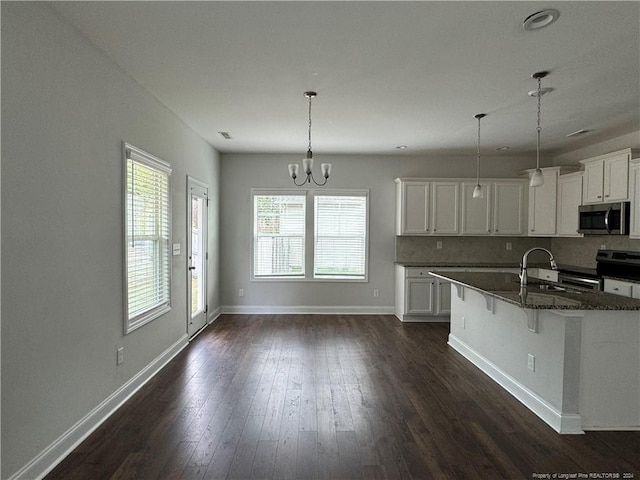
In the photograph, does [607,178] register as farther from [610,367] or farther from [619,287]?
[610,367]

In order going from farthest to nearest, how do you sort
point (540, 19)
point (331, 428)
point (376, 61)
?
1. point (376, 61)
2. point (331, 428)
3. point (540, 19)

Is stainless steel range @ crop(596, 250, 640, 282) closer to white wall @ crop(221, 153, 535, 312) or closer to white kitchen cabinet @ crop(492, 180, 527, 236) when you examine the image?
white kitchen cabinet @ crop(492, 180, 527, 236)

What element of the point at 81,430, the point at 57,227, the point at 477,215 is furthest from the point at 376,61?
the point at 477,215

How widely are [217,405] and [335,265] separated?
3.65m

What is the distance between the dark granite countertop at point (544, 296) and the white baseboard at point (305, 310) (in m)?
2.58

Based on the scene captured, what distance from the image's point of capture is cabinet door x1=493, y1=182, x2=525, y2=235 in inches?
236

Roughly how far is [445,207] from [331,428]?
428 cm

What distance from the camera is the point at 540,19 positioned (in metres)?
2.21

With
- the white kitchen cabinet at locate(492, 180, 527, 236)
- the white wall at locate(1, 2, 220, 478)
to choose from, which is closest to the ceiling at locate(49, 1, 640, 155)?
the white wall at locate(1, 2, 220, 478)

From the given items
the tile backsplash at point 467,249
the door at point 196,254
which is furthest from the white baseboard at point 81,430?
the tile backsplash at point 467,249

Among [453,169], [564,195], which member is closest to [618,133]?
→ [564,195]

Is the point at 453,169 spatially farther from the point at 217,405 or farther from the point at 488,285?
the point at 217,405

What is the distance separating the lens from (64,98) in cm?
231

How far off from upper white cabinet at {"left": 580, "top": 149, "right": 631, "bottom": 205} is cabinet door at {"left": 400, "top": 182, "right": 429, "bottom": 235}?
6.98 feet
